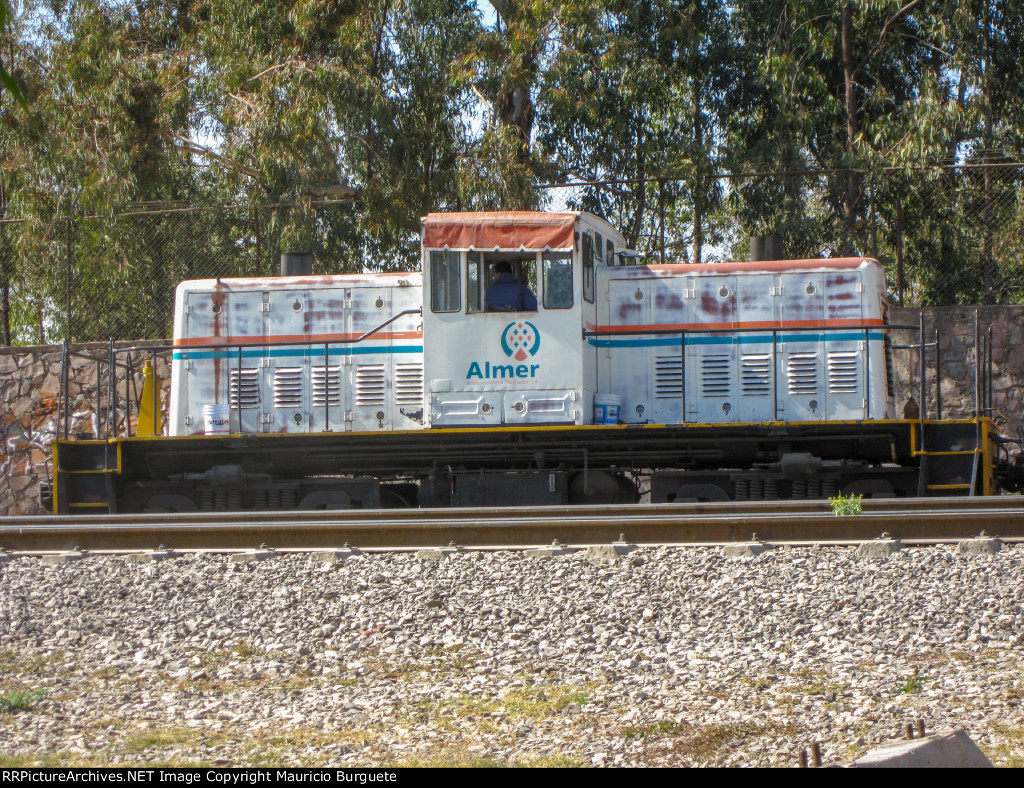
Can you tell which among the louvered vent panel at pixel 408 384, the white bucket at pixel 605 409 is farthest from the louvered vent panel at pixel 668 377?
the louvered vent panel at pixel 408 384

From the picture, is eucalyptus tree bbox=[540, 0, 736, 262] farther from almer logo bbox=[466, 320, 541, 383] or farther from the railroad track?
the railroad track

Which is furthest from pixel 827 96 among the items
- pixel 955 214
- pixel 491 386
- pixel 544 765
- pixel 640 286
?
pixel 544 765

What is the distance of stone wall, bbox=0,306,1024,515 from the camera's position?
13.6 metres

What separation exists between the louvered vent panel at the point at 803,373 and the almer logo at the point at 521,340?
2.70 m

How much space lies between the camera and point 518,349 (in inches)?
390

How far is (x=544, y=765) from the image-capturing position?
3596 mm

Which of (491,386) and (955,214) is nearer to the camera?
(491,386)

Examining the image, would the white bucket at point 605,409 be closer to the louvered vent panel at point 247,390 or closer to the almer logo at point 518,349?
the almer logo at point 518,349

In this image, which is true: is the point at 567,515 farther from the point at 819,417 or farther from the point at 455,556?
the point at 819,417

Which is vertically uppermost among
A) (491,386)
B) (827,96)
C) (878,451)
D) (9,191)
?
(827,96)

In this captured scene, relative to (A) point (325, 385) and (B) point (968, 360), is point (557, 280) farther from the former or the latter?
(B) point (968, 360)

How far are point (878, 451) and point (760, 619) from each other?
5.52 metres

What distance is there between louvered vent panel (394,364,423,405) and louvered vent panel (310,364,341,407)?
64 cm

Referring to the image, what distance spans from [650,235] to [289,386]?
7451 mm
